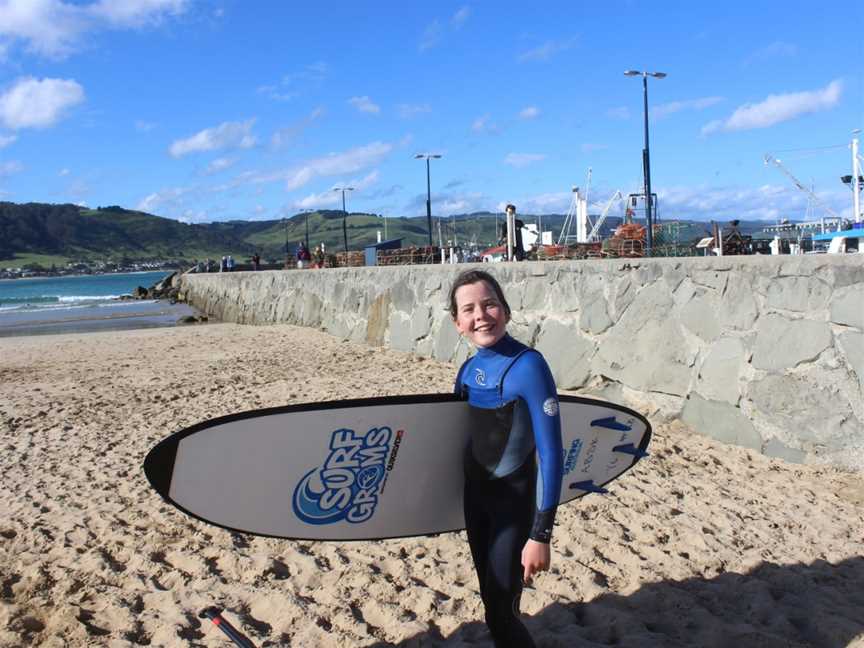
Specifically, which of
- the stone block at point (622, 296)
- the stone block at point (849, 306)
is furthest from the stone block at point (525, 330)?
the stone block at point (849, 306)

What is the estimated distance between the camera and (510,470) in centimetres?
220

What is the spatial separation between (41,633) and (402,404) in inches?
70.3

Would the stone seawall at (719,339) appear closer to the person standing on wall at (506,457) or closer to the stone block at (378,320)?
the stone block at (378,320)

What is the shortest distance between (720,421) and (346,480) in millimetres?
3462

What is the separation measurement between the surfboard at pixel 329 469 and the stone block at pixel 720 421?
2.76 meters

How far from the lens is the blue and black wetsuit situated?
6.84ft

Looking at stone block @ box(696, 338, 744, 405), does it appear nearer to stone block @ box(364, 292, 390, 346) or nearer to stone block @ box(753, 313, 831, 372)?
stone block @ box(753, 313, 831, 372)

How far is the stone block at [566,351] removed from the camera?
21.0 ft

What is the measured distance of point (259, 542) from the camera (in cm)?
375

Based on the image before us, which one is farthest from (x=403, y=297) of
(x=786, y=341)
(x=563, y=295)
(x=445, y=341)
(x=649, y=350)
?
(x=786, y=341)

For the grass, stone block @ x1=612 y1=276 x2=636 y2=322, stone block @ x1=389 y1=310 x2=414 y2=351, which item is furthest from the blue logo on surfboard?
the grass

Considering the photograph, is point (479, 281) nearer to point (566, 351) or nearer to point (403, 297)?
point (566, 351)

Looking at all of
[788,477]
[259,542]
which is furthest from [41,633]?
[788,477]

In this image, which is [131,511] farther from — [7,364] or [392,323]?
[7,364]
